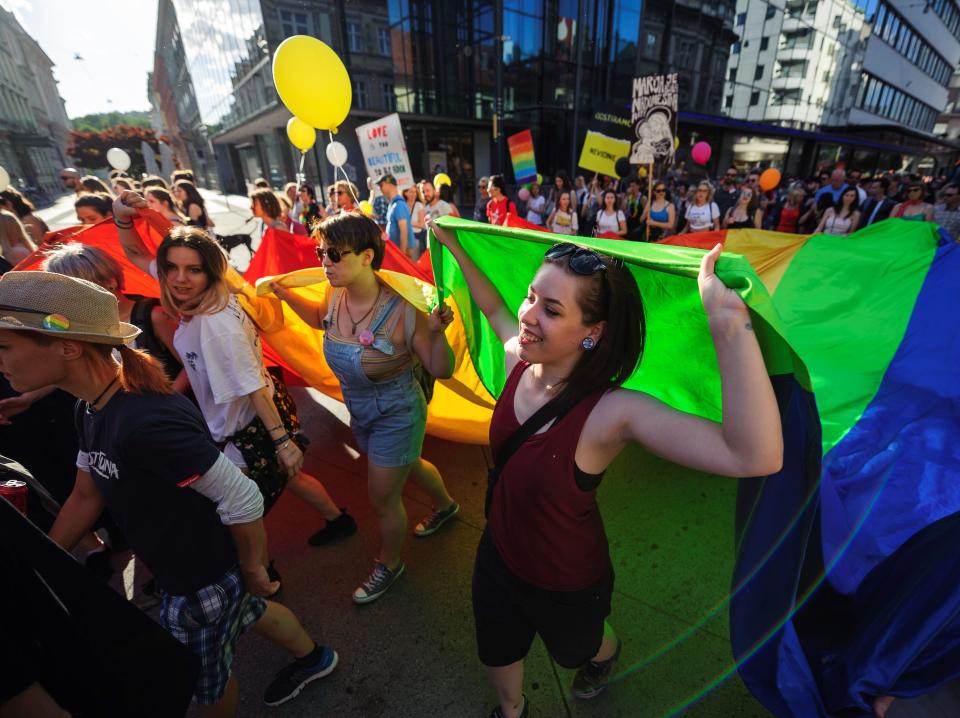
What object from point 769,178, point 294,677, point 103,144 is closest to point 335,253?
point 294,677

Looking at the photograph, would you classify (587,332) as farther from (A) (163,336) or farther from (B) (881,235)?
(B) (881,235)

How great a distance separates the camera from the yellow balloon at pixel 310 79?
13.2 ft

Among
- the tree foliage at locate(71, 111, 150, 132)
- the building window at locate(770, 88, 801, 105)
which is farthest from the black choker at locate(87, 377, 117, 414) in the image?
the tree foliage at locate(71, 111, 150, 132)

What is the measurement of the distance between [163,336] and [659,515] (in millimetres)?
3107

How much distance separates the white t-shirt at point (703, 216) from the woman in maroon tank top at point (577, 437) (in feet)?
21.5

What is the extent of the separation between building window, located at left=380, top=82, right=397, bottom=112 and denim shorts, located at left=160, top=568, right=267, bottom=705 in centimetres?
1914

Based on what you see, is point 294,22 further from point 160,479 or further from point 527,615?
point 527,615

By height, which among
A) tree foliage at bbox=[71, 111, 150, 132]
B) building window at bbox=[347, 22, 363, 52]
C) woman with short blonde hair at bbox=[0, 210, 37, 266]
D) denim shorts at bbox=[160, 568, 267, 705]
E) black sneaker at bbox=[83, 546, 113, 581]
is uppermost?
tree foliage at bbox=[71, 111, 150, 132]

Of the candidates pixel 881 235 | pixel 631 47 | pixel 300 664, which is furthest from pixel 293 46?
pixel 631 47

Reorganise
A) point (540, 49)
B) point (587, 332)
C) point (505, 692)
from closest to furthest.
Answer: point (587, 332), point (505, 692), point (540, 49)

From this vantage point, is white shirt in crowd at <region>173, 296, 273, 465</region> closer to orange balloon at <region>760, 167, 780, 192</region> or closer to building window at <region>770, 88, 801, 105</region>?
orange balloon at <region>760, 167, 780, 192</region>

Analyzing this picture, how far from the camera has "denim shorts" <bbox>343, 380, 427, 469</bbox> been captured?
7.06ft

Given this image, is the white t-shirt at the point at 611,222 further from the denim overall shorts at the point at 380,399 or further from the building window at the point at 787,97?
the building window at the point at 787,97

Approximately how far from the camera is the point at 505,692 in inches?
67.2
